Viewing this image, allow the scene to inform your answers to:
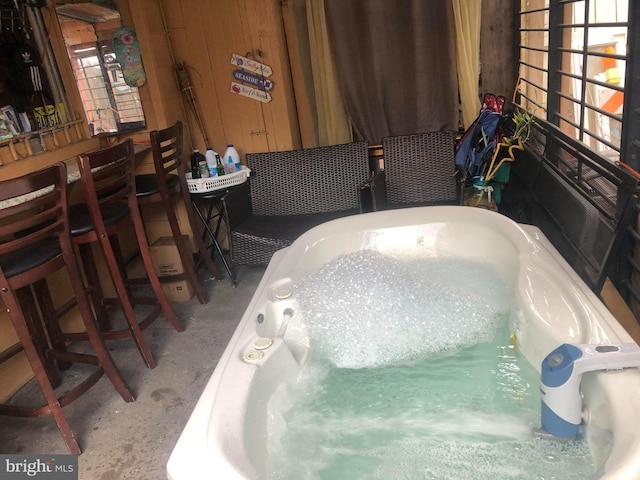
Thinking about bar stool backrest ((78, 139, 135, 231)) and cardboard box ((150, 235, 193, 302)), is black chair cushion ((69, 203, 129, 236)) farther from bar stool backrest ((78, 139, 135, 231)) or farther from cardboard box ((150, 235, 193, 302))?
cardboard box ((150, 235, 193, 302))

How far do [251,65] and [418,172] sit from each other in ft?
4.33

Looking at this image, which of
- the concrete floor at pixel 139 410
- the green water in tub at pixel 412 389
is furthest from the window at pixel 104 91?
the green water in tub at pixel 412 389

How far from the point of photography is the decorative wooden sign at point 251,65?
3.50m

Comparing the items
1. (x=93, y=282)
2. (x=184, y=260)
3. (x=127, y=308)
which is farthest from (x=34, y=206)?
(x=184, y=260)

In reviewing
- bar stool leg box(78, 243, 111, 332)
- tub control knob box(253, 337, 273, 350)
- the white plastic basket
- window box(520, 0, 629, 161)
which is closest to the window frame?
window box(520, 0, 629, 161)

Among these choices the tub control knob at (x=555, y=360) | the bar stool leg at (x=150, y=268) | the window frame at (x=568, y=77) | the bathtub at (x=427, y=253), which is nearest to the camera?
the bathtub at (x=427, y=253)

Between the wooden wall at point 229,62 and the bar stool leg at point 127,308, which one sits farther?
the wooden wall at point 229,62

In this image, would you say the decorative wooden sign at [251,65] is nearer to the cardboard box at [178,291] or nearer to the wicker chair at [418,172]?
the wicker chair at [418,172]

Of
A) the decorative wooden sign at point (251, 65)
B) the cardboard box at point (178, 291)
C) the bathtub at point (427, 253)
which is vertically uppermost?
the decorative wooden sign at point (251, 65)

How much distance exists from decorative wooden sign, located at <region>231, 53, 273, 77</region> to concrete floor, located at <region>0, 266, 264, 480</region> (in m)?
1.62

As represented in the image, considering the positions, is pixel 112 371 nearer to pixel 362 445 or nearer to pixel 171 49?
pixel 362 445

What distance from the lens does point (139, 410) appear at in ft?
7.61

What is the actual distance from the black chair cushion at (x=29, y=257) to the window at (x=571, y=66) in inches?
98.1

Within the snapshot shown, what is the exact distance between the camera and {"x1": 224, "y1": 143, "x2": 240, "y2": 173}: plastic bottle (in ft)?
11.5
